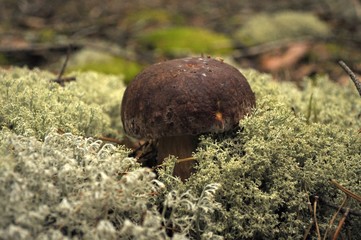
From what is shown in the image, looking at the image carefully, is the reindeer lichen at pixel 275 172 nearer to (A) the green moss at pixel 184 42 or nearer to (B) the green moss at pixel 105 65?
(B) the green moss at pixel 105 65

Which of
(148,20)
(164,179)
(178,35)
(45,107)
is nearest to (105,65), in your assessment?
(178,35)

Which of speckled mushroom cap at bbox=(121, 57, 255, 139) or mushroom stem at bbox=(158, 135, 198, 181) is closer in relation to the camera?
speckled mushroom cap at bbox=(121, 57, 255, 139)

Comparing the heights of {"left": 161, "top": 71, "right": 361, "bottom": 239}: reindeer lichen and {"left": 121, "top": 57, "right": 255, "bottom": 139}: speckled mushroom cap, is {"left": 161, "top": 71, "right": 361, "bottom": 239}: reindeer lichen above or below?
below

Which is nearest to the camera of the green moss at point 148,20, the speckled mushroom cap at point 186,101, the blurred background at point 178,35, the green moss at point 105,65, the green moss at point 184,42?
the speckled mushroom cap at point 186,101

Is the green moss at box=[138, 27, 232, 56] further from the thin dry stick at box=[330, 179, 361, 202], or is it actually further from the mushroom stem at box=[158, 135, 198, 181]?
the thin dry stick at box=[330, 179, 361, 202]

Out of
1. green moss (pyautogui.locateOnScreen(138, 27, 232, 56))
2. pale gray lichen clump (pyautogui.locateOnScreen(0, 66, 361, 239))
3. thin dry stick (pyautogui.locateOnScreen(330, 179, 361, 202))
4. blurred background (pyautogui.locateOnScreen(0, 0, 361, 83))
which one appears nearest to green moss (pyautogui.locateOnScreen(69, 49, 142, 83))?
blurred background (pyautogui.locateOnScreen(0, 0, 361, 83))

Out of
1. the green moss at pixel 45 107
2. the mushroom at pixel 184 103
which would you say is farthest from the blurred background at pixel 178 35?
the mushroom at pixel 184 103
